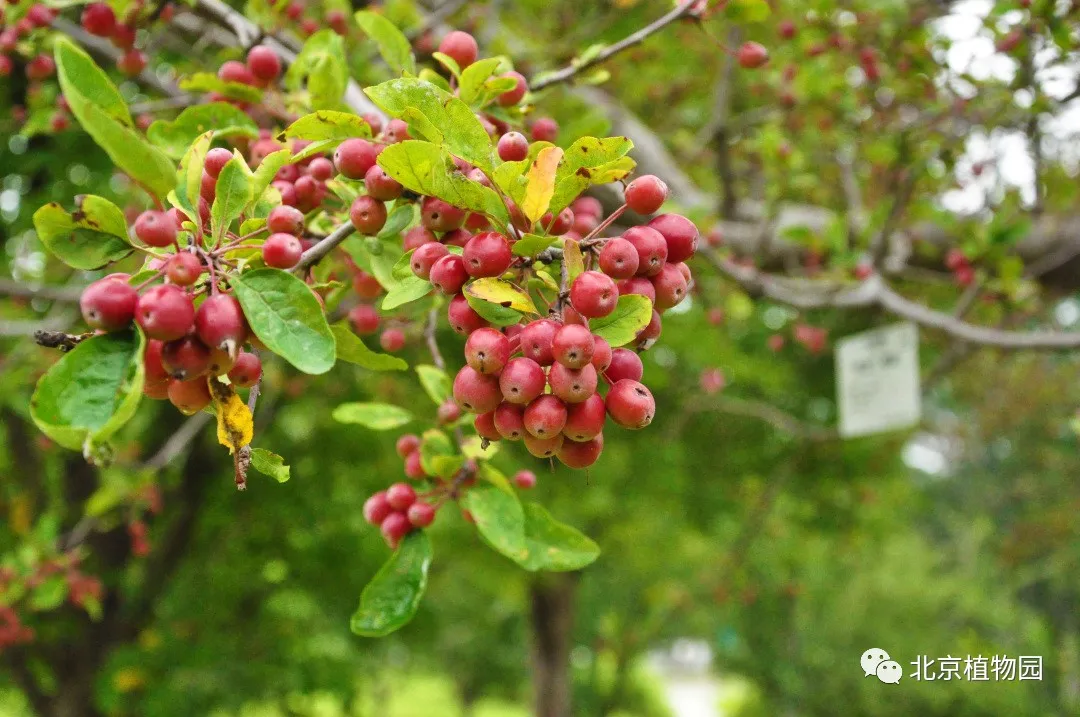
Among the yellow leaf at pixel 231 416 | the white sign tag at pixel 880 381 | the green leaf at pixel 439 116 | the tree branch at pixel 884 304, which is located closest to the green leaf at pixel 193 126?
the green leaf at pixel 439 116

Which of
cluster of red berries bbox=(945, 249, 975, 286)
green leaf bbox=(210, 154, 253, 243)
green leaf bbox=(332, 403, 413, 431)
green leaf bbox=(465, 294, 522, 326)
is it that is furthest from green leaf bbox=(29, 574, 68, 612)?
cluster of red berries bbox=(945, 249, 975, 286)

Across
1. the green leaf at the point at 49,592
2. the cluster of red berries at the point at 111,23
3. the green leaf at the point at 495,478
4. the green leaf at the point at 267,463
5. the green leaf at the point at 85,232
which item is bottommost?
the green leaf at the point at 49,592

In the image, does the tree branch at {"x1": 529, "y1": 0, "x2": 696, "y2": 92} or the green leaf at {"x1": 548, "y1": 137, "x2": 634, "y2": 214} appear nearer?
the green leaf at {"x1": 548, "y1": 137, "x2": 634, "y2": 214}

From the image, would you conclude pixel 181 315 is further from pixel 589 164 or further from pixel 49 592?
pixel 49 592

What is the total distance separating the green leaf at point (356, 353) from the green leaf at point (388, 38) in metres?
0.59

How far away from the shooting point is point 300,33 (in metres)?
2.54

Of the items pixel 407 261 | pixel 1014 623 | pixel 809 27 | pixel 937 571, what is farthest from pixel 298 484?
pixel 937 571

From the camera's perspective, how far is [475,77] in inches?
45.1

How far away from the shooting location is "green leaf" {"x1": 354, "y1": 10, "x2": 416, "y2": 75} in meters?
1.36

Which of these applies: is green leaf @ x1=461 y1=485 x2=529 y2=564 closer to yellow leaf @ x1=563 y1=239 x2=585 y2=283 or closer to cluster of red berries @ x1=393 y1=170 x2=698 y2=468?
cluster of red berries @ x1=393 y1=170 x2=698 y2=468

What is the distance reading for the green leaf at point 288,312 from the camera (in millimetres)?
801

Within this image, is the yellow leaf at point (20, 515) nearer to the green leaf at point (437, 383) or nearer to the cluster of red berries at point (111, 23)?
the cluster of red berries at point (111, 23)

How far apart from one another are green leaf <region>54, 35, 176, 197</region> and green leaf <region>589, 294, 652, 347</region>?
0.51 metres

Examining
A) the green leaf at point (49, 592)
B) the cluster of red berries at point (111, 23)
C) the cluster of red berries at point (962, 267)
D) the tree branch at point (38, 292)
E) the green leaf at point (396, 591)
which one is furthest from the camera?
the green leaf at point (49, 592)
